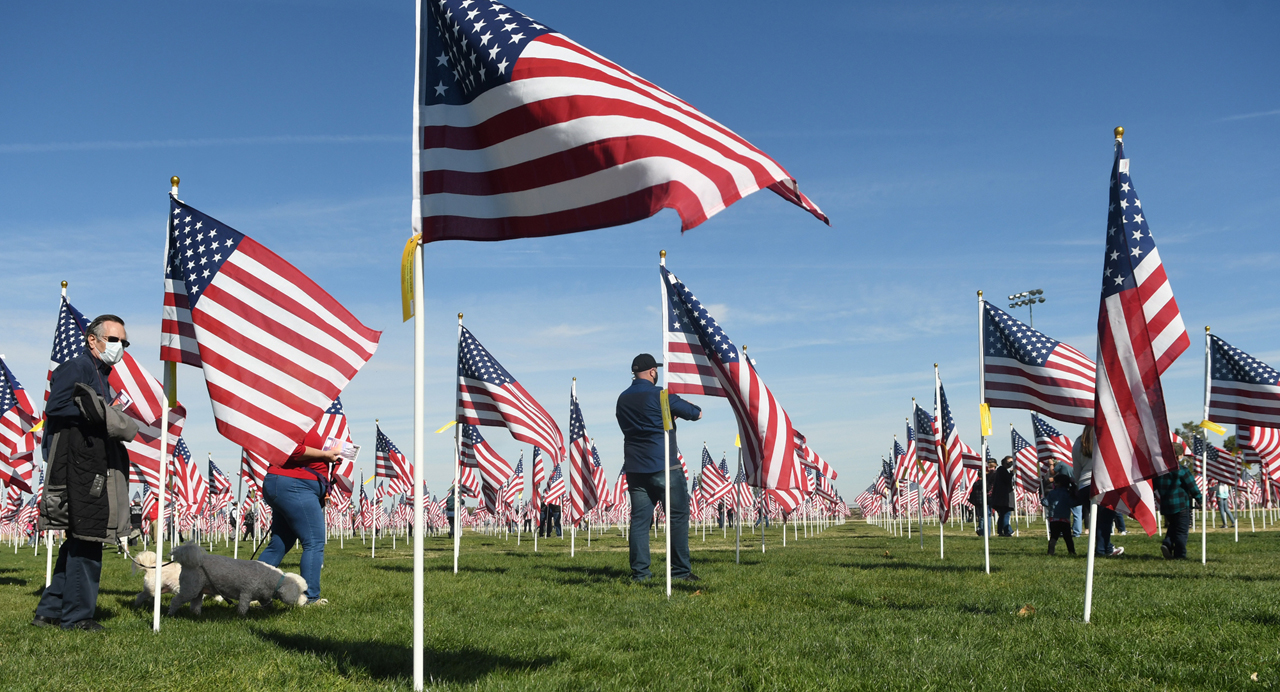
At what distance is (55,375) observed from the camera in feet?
Answer: 22.6

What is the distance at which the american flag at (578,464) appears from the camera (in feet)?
65.3

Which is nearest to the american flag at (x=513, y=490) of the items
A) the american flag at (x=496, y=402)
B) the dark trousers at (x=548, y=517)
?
the dark trousers at (x=548, y=517)

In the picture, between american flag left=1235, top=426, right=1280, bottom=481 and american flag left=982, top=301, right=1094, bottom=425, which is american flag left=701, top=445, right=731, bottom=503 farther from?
american flag left=982, top=301, right=1094, bottom=425

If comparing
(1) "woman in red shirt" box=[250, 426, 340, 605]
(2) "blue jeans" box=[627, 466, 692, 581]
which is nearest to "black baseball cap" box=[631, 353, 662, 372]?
(2) "blue jeans" box=[627, 466, 692, 581]

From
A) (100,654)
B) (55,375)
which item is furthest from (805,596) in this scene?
(55,375)

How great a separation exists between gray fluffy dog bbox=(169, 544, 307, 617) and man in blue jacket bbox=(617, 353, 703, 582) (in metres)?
4.15

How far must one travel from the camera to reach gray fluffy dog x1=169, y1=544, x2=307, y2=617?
25.9 ft

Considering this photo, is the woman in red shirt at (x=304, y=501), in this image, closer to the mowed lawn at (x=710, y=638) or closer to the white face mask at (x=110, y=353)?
the mowed lawn at (x=710, y=638)

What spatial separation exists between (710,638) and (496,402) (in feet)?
29.7

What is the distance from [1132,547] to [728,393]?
1253 cm

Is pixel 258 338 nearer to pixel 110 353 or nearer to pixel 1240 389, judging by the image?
pixel 110 353

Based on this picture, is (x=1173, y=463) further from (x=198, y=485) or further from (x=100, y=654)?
(x=198, y=485)

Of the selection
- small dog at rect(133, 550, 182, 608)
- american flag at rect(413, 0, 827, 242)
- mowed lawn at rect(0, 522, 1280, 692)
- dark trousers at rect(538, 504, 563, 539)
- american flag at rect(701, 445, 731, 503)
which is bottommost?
dark trousers at rect(538, 504, 563, 539)

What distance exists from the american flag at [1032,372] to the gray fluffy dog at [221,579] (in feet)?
29.1
